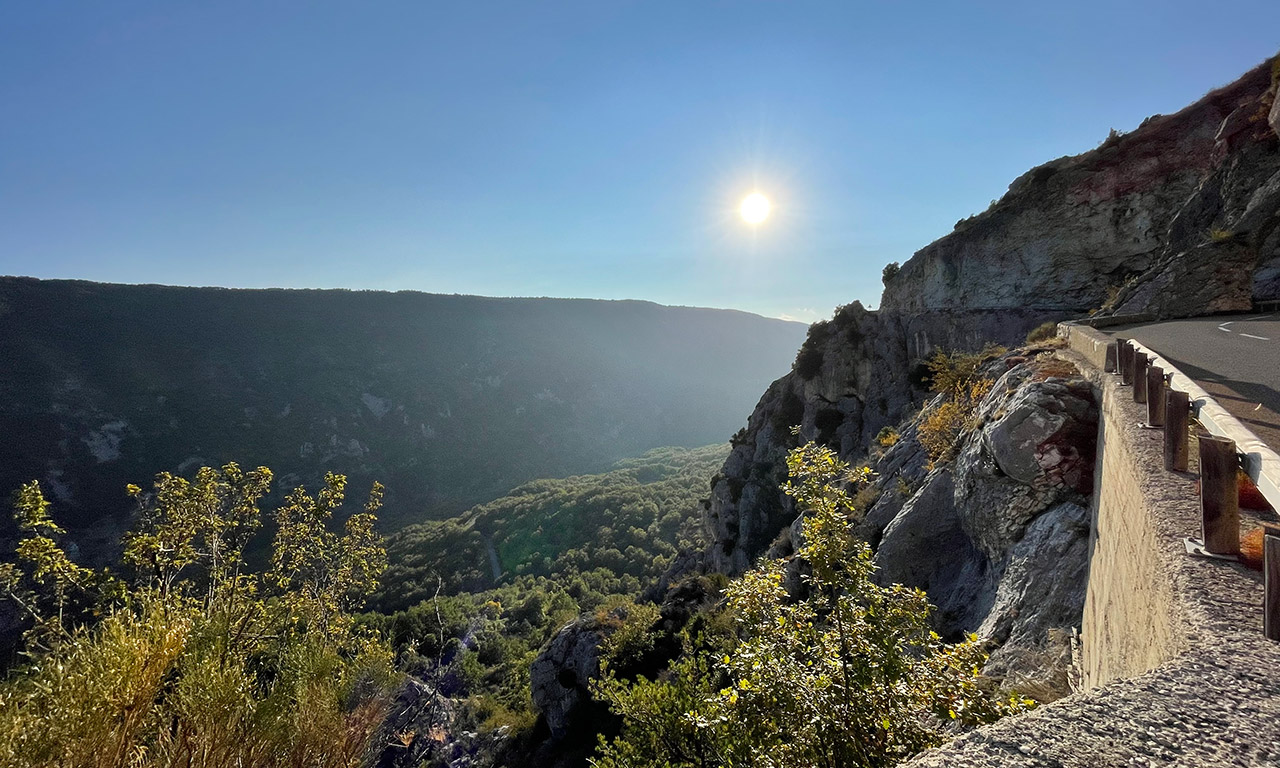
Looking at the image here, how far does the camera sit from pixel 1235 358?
24.6 ft

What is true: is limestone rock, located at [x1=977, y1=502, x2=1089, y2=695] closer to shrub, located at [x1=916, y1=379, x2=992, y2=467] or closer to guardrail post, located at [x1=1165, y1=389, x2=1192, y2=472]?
guardrail post, located at [x1=1165, y1=389, x2=1192, y2=472]

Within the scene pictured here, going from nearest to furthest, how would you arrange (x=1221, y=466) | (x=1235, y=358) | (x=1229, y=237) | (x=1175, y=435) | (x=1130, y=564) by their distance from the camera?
(x=1221, y=466)
(x=1130, y=564)
(x=1175, y=435)
(x=1235, y=358)
(x=1229, y=237)

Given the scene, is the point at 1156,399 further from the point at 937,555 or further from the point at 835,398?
the point at 835,398

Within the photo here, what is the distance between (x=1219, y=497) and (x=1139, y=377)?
3806mm

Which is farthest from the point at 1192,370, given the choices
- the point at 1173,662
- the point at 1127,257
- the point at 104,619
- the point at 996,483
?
the point at 1127,257

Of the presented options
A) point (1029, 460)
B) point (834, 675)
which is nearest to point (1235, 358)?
point (1029, 460)

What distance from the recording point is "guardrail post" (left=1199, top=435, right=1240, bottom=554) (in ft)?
8.98

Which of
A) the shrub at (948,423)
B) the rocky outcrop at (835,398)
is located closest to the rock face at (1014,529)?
the shrub at (948,423)

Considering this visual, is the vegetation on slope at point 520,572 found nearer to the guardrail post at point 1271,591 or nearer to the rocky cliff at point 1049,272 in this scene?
the rocky cliff at point 1049,272

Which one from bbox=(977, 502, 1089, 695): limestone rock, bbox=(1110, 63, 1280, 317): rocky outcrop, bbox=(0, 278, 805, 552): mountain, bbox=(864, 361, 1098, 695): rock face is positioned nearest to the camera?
bbox=(977, 502, 1089, 695): limestone rock

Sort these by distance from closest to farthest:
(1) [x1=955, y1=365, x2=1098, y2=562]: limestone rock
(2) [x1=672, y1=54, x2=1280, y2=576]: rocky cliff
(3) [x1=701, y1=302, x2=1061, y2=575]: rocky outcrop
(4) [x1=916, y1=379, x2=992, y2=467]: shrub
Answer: (1) [x1=955, y1=365, x2=1098, y2=562]: limestone rock → (4) [x1=916, y1=379, x2=992, y2=467]: shrub → (2) [x1=672, y1=54, x2=1280, y2=576]: rocky cliff → (3) [x1=701, y1=302, x2=1061, y2=575]: rocky outcrop

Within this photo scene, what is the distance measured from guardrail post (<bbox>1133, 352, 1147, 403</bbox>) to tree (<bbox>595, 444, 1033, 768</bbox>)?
152 inches

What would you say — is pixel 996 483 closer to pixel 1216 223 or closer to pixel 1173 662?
pixel 1173 662

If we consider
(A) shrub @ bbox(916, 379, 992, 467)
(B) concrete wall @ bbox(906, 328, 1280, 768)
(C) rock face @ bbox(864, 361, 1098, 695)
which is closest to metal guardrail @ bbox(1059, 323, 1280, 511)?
(B) concrete wall @ bbox(906, 328, 1280, 768)
